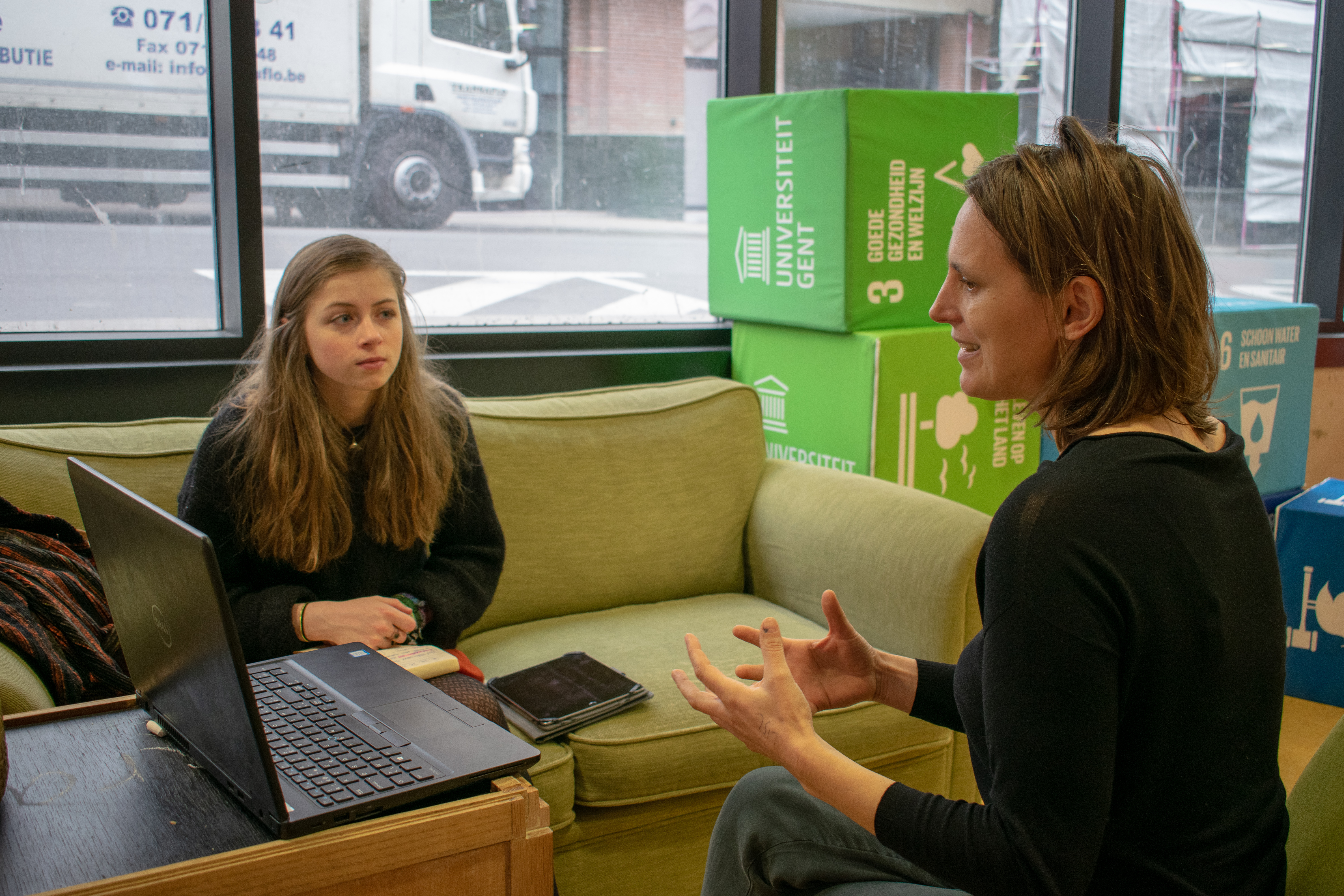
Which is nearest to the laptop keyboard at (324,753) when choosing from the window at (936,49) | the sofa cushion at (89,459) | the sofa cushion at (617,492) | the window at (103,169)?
the sofa cushion at (89,459)

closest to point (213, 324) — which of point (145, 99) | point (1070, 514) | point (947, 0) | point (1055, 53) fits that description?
point (145, 99)

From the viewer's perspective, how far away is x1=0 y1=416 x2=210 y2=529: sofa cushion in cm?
181

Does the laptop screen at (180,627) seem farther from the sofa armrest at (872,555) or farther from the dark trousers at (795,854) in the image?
the sofa armrest at (872,555)

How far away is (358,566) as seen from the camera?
1774mm

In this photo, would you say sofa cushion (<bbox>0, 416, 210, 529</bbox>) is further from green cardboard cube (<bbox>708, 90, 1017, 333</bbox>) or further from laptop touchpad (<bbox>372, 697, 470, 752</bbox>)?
green cardboard cube (<bbox>708, 90, 1017, 333</bbox>)

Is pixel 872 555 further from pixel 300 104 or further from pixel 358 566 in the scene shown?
pixel 300 104

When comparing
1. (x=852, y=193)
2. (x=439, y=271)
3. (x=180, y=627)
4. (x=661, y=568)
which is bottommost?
(x=661, y=568)

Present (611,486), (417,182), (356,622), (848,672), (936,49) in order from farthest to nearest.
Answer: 1. (936,49)
2. (417,182)
3. (611,486)
4. (356,622)
5. (848,672)

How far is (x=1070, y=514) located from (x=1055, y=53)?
3180mm

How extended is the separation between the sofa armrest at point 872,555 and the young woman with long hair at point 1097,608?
0.89 m

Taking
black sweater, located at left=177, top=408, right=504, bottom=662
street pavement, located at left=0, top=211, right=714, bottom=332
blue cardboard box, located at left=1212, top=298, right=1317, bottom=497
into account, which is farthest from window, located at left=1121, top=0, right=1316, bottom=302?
black sweater, located at left=177, top=408, right=504, bottom=662

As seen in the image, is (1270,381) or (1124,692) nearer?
(1124,692)

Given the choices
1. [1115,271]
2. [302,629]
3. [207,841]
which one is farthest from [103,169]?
[1115,271]

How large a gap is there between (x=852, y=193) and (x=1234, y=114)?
98.4 inches
